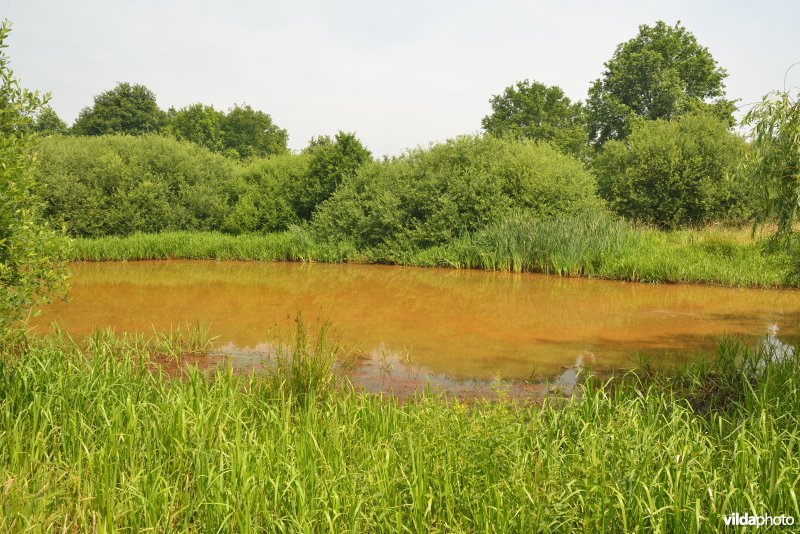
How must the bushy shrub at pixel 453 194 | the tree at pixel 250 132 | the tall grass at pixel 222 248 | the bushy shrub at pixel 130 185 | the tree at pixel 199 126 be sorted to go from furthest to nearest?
1. the tree at pixel 250 132
2. the tree at pixel 199 126
3. the bushy shrub at pixel 130 185
4. the tall grass at pixel 222 248
5. the bushy shrub at pixel 453 194

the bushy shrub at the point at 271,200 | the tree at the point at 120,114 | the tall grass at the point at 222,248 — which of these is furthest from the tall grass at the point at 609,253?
the tree at the point at 120,114

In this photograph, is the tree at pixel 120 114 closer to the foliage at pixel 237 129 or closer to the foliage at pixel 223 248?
the foliage at pixel 237 129

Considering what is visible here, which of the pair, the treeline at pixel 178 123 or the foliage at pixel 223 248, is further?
the treeline at pixel 178 123

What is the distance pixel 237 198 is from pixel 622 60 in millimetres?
25960

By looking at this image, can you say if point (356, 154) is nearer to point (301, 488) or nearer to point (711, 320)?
point (711, 320)

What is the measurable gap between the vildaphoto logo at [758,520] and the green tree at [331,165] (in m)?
19.7

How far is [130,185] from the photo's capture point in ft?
73.3

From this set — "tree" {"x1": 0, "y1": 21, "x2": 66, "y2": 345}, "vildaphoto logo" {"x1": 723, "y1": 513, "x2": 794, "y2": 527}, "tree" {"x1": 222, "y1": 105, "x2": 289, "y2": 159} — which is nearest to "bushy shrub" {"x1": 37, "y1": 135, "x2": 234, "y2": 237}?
"tree" {"x1": 0, "y1": 21, "x2": 66, "y2": 345}

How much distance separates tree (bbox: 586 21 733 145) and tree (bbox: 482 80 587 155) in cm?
681

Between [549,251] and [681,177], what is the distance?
37.6ft

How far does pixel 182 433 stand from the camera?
3.50 meters

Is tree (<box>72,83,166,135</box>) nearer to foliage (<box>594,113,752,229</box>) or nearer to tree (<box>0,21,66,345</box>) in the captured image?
foliage (<box>594,113,752,229</box>)

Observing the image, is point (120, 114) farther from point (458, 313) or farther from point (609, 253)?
point (458, 313)

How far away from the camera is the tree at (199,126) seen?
49.6 meters
